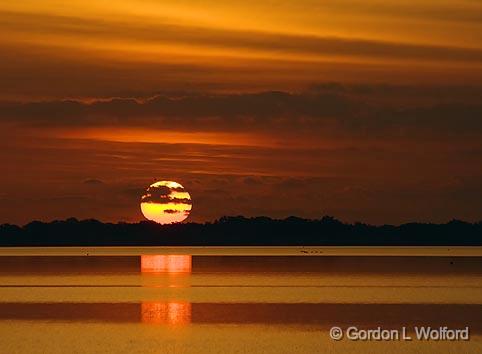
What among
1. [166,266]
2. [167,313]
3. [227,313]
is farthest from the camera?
[166,266]

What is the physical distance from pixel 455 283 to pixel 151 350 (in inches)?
1109

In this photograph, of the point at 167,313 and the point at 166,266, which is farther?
the point at 166,266

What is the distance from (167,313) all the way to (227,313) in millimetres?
1791

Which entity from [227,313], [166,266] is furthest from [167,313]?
Answer: [166,266]

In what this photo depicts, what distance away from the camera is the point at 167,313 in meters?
34.5

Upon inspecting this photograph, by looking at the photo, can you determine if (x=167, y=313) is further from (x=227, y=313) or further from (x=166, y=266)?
(x=166, y=266)

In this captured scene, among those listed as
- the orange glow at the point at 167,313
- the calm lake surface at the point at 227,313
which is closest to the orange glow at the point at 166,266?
the calm lake surface at the point at 227,313

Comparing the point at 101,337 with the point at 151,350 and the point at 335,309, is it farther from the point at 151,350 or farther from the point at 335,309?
the point at 335,309

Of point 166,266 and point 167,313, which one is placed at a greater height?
point 166,266

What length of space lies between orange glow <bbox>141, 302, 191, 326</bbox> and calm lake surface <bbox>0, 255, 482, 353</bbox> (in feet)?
0.10

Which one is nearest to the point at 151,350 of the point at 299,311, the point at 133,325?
the point at 133,325

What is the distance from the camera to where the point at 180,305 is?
37.7m

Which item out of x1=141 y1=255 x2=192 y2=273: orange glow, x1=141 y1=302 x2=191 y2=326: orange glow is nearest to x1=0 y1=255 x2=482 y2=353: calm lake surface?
x1=141 y1=302 x2=191 y2=326: orange glow

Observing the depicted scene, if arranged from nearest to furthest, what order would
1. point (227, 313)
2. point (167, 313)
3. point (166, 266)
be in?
point (167, 313)
point (227, 313)
point (166, 266)
